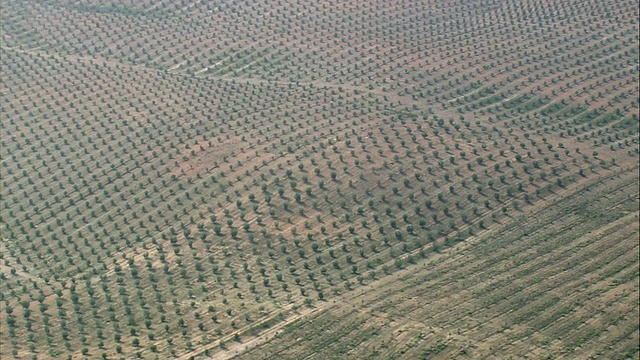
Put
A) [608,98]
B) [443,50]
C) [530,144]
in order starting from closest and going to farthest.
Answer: [530,144]
[608,98]
[443,50]

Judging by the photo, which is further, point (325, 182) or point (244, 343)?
point (325, 182)

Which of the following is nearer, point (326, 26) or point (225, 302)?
point (225, 302)

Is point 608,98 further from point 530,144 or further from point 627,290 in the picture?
point 627,290

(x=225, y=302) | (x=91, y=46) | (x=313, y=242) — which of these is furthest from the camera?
(x=91, y=46)

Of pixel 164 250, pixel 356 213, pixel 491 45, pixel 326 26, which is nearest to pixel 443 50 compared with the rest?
pixel 491 45

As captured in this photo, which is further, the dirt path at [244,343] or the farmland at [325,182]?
the farmland at [325,182]

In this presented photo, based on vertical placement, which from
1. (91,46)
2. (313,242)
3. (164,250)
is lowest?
(91,46)

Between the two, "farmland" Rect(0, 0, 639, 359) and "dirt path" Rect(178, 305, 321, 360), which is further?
"farmland" Rect(0, 0, 639, 359)

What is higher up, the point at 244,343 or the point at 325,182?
the point at 325,182
